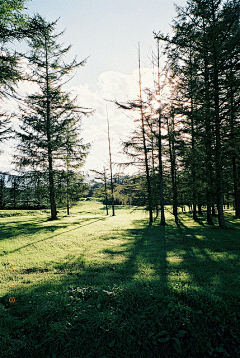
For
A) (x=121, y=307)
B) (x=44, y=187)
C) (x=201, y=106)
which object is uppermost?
(x=201, y=106)

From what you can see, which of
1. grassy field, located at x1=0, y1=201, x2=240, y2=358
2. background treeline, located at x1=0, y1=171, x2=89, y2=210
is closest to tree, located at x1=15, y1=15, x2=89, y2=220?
background treeline, located at x1=0, y1=171, x2=89, y2=210

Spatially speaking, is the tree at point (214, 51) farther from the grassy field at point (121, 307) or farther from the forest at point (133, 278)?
the grassy field at point (121, 307)

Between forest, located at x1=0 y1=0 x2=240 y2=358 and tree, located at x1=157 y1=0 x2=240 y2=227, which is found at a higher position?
tree, located at x1=157 y1=0 x2=240 y2=227

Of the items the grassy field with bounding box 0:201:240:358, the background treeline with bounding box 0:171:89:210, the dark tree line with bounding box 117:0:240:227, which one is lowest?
the grassy field with bounding box 0:201:240:358

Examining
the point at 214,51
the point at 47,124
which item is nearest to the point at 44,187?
the point at 47,124

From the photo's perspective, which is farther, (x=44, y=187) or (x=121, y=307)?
(x=44, y=187)

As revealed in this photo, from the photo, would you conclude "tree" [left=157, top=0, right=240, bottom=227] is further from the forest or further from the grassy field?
the grassy field

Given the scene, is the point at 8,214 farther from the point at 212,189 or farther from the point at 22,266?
the point at 212,189

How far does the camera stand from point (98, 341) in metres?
3.07

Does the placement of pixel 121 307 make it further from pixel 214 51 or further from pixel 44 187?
pixel 44 187

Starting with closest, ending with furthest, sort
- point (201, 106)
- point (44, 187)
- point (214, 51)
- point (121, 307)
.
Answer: point (121, 307), point (214, 51), point (201, 106), point (44, 187)

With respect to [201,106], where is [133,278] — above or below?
below

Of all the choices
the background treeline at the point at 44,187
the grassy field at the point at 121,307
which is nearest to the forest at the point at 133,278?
the grassy field at the point at 121,307

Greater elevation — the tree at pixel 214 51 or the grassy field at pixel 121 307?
the tree at pixel 214 51
